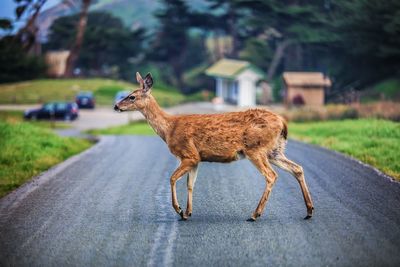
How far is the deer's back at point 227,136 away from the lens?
12.4m

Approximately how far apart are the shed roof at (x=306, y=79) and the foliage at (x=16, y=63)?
62.4 ft

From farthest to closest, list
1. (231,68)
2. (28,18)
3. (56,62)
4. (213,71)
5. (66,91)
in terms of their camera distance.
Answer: (213,71)
(56,62)
(231,68)
(66,91)
(28,18)

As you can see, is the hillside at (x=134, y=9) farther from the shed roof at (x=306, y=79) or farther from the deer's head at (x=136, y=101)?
Result: the deer's head at (x=136, y=101)

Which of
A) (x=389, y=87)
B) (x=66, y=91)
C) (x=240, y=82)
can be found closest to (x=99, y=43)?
(x=66, y=91)

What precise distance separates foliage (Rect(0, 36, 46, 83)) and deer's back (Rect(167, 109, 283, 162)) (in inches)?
1410

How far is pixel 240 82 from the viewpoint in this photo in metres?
65.8

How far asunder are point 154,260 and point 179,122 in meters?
3.99

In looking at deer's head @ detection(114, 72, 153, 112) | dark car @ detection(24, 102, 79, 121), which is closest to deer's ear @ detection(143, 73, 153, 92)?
deer's head @ detection(114, 72, 153, 112)

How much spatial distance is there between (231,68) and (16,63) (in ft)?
70.4

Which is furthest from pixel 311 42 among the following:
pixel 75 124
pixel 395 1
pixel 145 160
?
pixel 145 160

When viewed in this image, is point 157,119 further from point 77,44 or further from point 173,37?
point 173,37

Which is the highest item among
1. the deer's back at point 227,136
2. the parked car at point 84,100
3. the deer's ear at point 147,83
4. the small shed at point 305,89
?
the deer's ear at point 147,83

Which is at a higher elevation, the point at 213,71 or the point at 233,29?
the point at 233,29

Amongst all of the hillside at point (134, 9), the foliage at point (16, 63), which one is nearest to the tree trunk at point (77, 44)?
the foliage at point (16, 63)
